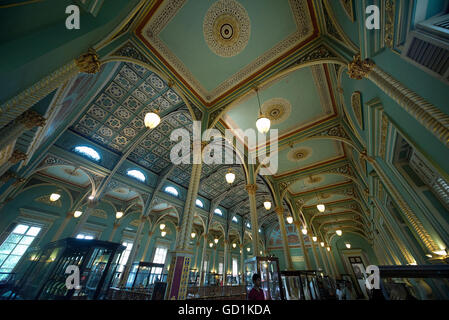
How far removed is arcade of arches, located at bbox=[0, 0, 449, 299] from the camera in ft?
9.14

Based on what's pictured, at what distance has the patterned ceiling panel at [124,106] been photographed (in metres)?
7.23

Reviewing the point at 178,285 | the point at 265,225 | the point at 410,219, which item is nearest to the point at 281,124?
the point at 410,219

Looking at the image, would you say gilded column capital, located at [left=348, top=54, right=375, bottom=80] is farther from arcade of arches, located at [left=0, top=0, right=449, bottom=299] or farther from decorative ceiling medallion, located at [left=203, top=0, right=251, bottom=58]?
decorative ceiling medallion, located at [left=203, top=0, right=251, bottom=58]

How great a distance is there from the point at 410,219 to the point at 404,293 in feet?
15.1

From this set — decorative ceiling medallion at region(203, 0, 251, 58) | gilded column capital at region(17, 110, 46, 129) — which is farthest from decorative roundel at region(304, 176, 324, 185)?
gilded column capital at region(17, 110, 46, 129)

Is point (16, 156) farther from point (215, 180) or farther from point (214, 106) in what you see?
point (215, 180)

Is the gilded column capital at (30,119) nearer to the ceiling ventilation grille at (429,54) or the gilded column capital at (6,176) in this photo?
the gilded column capital at (6,176)

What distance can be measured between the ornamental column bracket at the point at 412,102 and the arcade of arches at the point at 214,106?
19mm

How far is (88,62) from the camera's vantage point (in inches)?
145

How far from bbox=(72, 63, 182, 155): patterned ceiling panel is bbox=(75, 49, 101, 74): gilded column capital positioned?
346 cm

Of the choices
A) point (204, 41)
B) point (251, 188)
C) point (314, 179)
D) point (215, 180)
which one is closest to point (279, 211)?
point (251, 188)

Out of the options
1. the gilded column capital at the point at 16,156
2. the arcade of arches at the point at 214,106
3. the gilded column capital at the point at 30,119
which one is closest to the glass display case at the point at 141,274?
the arcade of arches at the point at 214,106

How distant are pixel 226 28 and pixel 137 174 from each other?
10.00m

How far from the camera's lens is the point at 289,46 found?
563 centimetres
